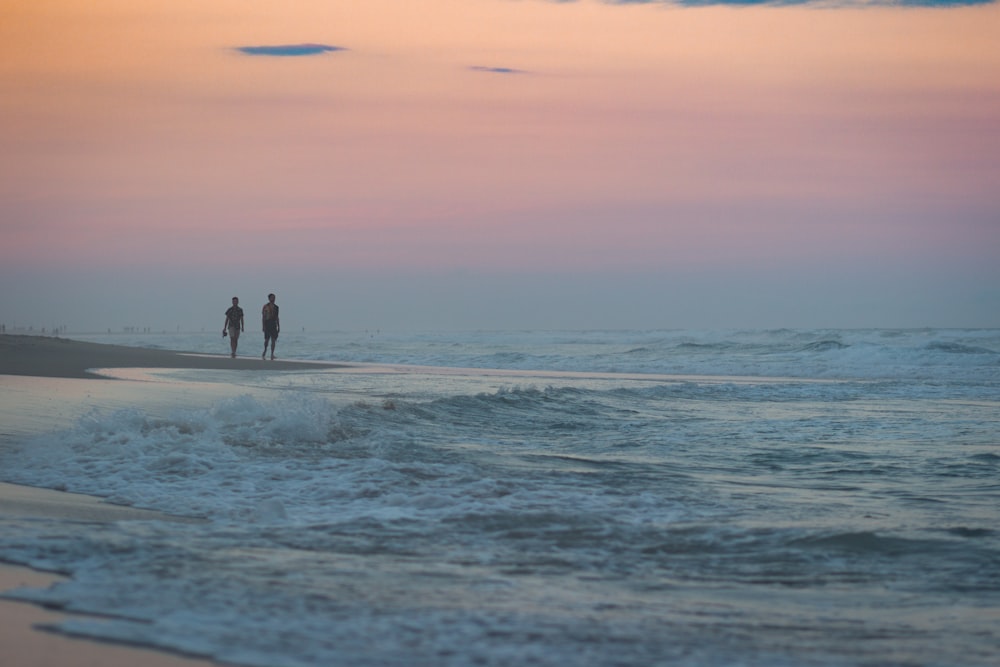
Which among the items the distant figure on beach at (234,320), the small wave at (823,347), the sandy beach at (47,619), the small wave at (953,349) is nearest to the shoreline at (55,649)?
the sandy beach at (47,619)

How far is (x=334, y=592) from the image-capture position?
14.6ft

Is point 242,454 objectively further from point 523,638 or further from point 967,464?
point 967,464

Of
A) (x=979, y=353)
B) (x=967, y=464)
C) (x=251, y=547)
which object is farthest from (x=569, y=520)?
(x=979, y=353)

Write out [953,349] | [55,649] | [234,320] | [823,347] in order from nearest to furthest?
1. [55,649]
2. [234,320]
3. [953,349]
4. [823,347]

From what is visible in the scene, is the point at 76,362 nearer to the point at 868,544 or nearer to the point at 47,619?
the point at 47,619

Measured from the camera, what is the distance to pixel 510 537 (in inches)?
233

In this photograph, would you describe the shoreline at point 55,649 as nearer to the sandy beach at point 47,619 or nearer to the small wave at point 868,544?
the sandy beach at point 47,619

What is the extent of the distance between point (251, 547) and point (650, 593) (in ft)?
7.43

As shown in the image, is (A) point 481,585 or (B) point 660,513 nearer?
(A) point 481,585

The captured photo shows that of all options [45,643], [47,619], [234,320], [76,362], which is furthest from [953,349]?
[45,643]

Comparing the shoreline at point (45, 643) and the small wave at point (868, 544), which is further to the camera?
the small wave at point (868, 544)

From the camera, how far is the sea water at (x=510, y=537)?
3920 millimetres

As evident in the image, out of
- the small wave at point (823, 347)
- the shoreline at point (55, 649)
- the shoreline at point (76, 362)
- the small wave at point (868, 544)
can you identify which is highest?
the small wave at point (823, 347)

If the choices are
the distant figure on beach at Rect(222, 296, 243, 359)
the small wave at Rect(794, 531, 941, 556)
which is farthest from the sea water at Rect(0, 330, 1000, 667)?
the distant figure on beach at Rect(222, 296, 243, 359)
